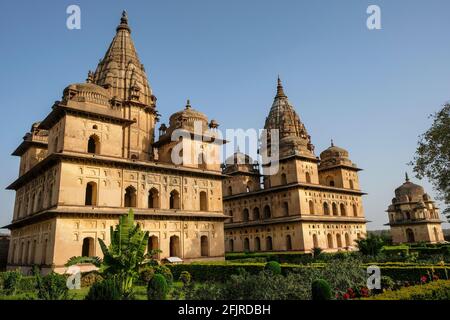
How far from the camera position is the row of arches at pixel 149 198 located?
23953 mm

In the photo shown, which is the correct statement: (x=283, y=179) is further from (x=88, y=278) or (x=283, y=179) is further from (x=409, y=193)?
(x=409, y=193)

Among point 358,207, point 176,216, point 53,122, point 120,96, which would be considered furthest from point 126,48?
point 358,207

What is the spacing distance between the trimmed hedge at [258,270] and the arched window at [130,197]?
6016mm

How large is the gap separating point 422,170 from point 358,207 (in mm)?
21373

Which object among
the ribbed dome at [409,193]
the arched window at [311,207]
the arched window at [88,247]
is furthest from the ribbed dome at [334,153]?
the arched window at [88,247]

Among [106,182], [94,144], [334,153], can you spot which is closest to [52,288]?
[106,182]

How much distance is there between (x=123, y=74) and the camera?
33031 millimetres

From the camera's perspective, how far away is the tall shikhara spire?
32.2 meters

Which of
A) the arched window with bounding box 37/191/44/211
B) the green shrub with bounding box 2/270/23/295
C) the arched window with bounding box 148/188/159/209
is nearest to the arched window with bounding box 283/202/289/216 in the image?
the arched window with bounding box 148/188/159/209

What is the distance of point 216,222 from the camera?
96.7 ft

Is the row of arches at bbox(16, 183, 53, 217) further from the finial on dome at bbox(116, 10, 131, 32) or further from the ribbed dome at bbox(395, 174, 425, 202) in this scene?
the ribbed dome at bbox(395, 174, 425, 202)

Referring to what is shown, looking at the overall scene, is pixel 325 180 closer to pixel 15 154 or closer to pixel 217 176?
pixel 217 176

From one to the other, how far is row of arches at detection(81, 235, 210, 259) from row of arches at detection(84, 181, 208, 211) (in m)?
2.45

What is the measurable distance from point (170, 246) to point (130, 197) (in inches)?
195
